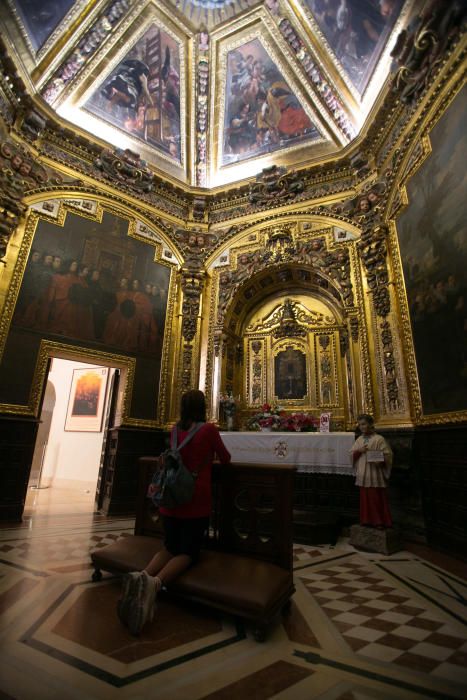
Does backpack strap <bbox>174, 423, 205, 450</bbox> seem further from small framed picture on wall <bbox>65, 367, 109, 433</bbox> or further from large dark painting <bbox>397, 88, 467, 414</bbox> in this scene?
small framed picture on wall <bbox>65, 367, 109, 433</bbox>

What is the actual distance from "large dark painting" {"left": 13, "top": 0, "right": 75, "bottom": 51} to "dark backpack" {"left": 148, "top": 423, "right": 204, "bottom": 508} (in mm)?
10167

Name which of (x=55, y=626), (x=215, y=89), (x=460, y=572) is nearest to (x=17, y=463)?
(x=55, y=626)

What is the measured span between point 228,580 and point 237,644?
39 cm

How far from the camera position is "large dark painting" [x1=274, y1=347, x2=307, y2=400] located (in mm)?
9242

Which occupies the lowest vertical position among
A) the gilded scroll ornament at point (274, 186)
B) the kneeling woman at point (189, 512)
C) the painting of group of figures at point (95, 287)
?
the kneeling woman at point (189, 512)

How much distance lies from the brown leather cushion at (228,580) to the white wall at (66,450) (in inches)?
392

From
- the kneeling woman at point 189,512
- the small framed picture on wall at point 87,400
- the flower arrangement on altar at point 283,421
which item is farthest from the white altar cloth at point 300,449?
the small framed picture on wall at point 87,400

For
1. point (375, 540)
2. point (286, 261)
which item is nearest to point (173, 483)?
point (375, 540)

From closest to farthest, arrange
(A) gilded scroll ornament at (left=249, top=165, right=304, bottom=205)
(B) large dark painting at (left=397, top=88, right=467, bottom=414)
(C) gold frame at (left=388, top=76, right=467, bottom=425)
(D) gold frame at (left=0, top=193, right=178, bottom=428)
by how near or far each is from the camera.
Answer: (B) large dark painting at (left=397, top=88, right=467, bottom=414), (C) gold frame at (left=388, top=76, right=467, bottom=425), (D) gold frame at (left=0, top=193, right=178, bottom=428), (A) gilded scroll ornament at (left=249, top=165, right=304, bottom=205)

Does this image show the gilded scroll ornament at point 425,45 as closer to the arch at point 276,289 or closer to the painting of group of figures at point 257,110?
the painting of group of figures at point 257,110

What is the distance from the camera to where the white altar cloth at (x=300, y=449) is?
6.20m

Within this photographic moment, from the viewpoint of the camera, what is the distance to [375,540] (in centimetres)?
515

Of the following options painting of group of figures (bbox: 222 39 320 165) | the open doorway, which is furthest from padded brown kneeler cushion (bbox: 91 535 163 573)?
painting of group of figures (bbox: 222 39 320 165)

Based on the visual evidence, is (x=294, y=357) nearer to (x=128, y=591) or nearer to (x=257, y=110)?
(x=128, y=591)
